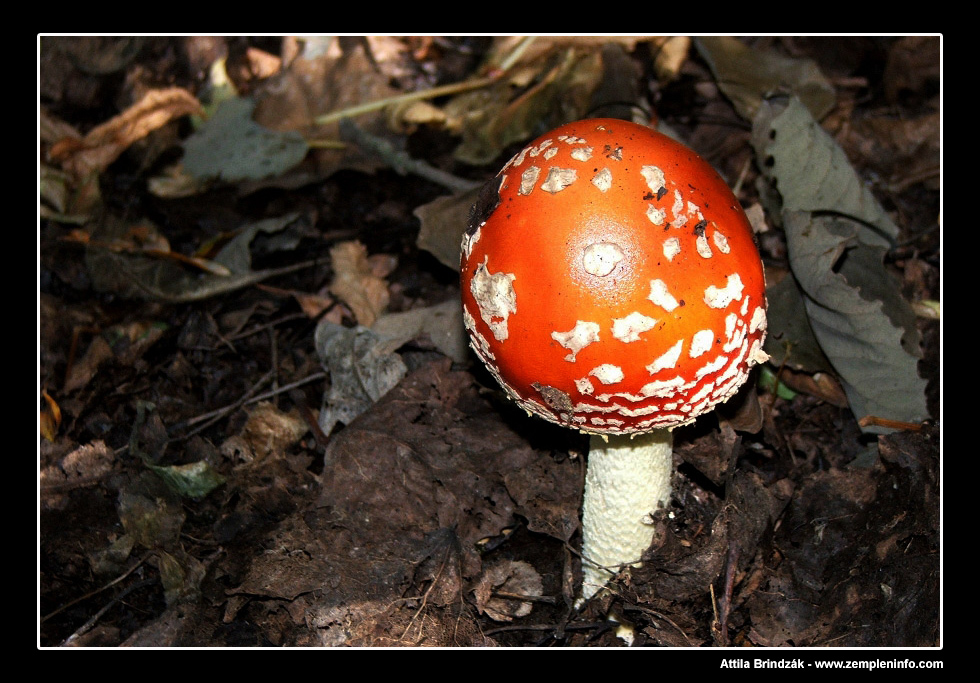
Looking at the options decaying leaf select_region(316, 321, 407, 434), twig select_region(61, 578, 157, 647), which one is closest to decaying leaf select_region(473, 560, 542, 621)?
decaying leaf select_region(316, 321, 407, 434)

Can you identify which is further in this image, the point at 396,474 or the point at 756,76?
the point at 756,76

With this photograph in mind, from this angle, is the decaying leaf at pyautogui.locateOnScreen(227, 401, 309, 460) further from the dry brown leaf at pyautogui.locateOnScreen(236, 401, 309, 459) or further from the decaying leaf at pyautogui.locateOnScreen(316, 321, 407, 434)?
the decaying leaf at pyautogui.locateOnScreen(316, 321, 407, 434)

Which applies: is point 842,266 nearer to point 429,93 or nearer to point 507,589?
point 507,589

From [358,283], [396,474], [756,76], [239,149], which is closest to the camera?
[396,474]

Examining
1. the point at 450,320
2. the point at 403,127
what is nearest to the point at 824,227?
the point at 450,320

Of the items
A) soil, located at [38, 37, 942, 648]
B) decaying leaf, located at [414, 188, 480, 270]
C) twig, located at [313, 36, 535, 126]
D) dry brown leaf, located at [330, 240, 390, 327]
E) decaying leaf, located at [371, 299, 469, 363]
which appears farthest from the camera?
twig, located at [313, 36, 535, 126]

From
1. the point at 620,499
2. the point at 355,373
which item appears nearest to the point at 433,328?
the point at 355,373

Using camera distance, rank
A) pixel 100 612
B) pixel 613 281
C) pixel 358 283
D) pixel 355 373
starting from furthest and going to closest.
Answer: pixel 358 283 → pixel 355 373 → pixel 100 612 → pixel 613 281
